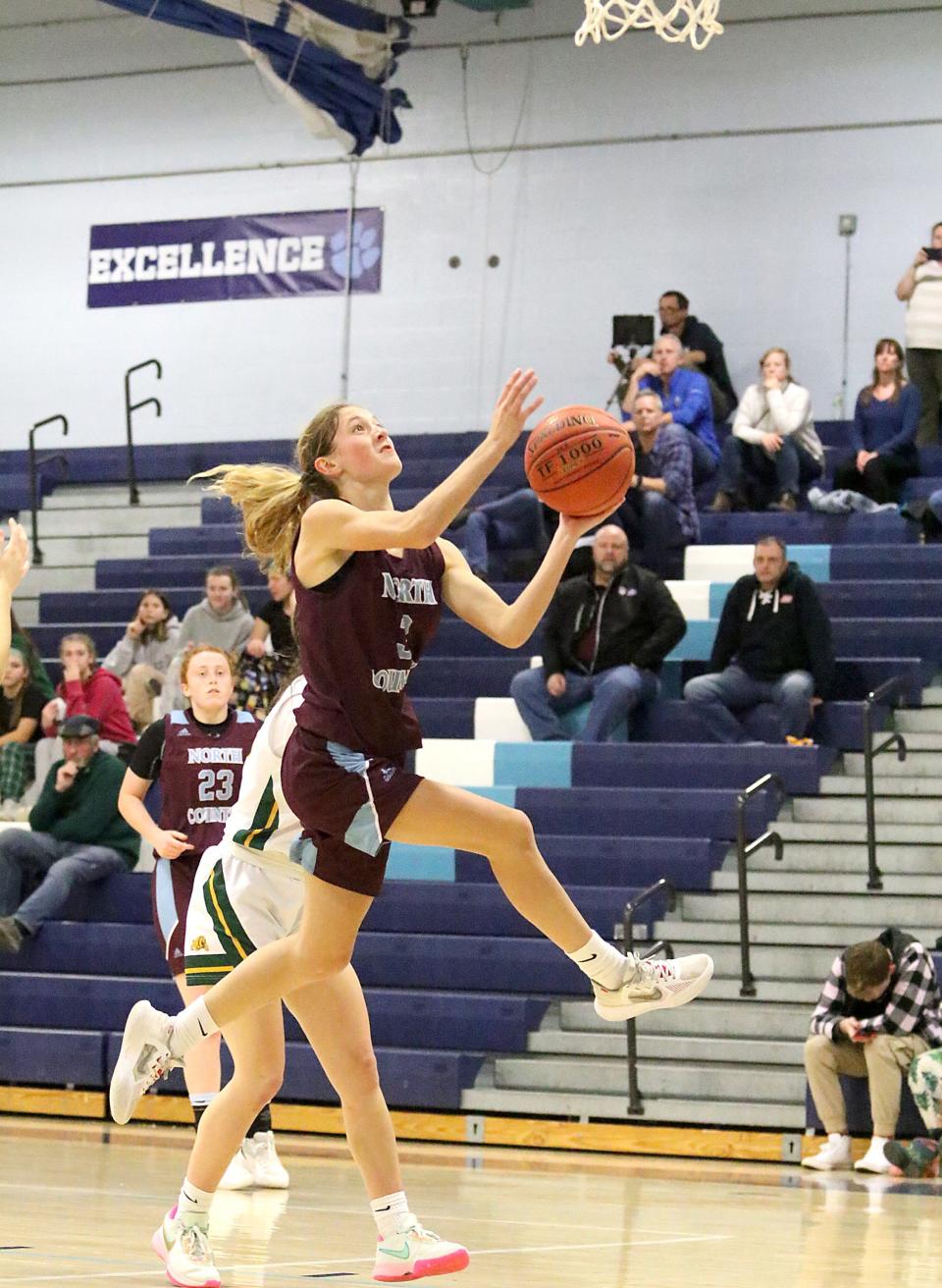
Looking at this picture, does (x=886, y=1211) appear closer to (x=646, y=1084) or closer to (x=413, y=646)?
(x=646, y=1084)

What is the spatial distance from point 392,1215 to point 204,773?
3145 mm

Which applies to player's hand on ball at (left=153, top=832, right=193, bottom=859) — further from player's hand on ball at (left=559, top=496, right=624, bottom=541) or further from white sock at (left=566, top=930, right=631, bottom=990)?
player's hand on ball at (left=559, top=496, right=624, bottom=541)

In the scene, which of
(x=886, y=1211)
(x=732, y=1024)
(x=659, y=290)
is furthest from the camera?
(x=659, y=290)

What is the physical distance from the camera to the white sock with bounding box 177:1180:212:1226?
15.5 ft

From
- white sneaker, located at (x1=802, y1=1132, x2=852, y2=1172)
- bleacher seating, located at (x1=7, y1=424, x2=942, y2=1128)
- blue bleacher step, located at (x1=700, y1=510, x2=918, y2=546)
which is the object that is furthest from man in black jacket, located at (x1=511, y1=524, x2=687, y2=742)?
white sneaker, located at (x1=802, y1=1132, x2=852, y2=1172)

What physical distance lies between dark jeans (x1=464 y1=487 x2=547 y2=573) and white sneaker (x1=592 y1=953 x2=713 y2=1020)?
7.58 meters

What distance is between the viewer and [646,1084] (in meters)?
9.11

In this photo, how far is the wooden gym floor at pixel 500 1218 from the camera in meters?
4.99

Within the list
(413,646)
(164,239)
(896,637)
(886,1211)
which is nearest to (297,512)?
(413,646)

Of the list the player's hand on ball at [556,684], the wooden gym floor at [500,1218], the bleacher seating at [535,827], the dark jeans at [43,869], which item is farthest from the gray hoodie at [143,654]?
the wooden gym floor at [500,1218]

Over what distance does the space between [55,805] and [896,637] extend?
187 inches

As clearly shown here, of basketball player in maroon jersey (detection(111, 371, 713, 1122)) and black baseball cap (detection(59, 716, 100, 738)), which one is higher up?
basketball player in maroon jersey (detection(111, 371, 713, 1122))

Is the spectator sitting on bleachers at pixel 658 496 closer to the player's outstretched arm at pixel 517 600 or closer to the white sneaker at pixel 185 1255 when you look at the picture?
the player's outstretched arm at pixel 517 600

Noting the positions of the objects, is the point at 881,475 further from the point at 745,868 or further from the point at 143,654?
the point at 143,654
